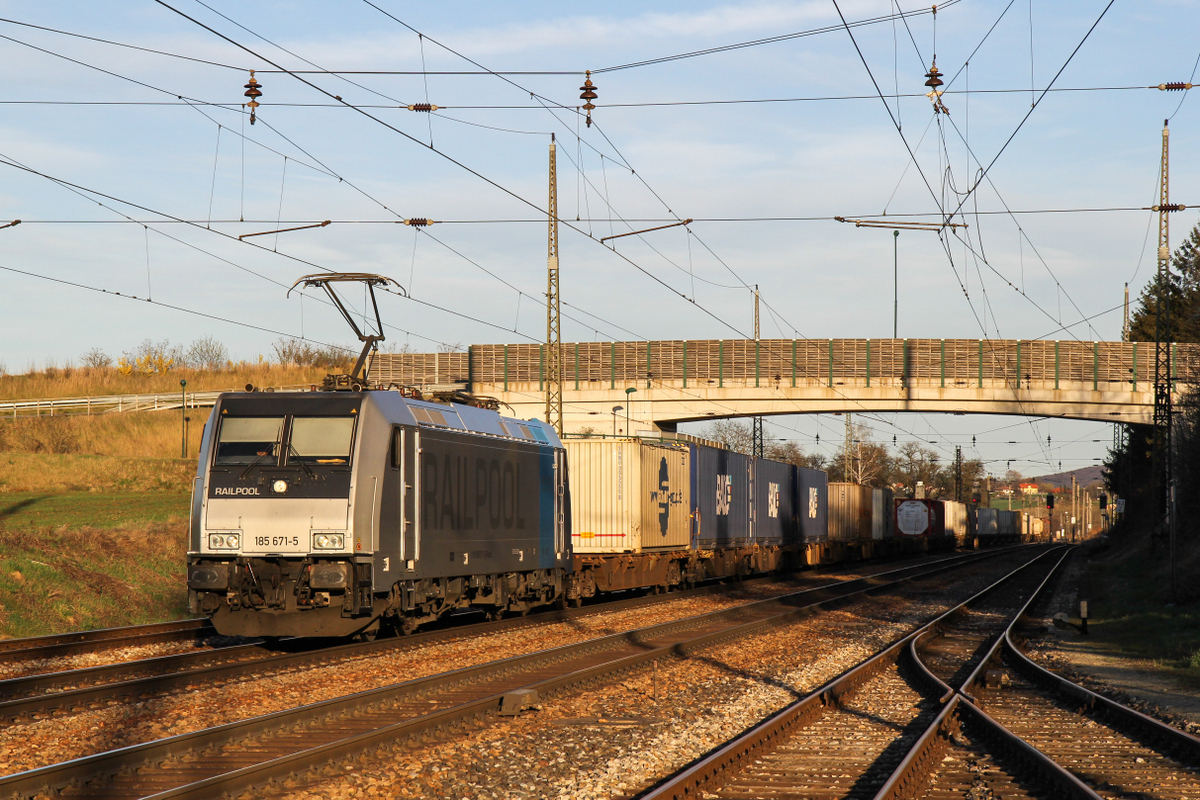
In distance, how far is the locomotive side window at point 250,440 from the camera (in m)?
15.8

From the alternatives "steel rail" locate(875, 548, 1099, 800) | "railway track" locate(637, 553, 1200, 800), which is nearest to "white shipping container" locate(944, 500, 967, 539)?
"railway track" locate(637, 553, 1200, 800)

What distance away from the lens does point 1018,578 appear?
4284 cm

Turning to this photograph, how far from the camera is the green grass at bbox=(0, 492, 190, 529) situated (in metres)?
29.5

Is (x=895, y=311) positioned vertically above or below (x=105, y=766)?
above

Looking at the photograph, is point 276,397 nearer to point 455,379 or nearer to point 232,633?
point 232,633

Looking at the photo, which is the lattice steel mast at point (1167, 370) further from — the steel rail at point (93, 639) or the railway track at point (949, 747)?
the steel rail at point (93, 639)

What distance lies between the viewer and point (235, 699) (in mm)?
12508

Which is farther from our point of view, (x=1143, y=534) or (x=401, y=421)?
(x=1143, y=534)

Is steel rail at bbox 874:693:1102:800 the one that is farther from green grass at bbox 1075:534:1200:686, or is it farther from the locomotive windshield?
the locomotive windshield

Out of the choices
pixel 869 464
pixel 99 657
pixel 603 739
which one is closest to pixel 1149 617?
pixel 603 739

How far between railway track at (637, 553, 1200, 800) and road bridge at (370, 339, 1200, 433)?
138 feet

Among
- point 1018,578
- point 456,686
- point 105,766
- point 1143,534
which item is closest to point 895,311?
point 1143,534

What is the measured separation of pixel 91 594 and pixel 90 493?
18.5 metres

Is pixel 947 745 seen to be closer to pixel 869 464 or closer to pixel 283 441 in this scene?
pixel 283 441
